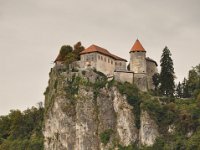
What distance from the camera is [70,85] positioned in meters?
113

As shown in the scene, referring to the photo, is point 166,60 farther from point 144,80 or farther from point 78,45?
point 78,45

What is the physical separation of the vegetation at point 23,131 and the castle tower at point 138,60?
60.0 feet

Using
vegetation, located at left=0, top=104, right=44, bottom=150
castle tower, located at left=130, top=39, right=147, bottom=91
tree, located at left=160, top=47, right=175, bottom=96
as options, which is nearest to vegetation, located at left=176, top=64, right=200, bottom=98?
tree, located at left=160, top=47, right=175, bottom=96

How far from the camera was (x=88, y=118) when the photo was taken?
110000 millimetres

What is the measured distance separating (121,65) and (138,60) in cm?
289

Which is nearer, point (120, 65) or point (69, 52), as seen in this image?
point (120, 65)

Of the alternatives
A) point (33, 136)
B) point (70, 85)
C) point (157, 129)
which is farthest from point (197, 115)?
point (33, 136)

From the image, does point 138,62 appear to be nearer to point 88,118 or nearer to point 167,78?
point 167,78

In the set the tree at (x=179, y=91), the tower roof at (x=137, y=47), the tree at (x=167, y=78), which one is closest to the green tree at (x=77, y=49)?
the tower roof at (x=137, y=47)

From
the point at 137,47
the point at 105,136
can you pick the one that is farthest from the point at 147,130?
the point at 137,47

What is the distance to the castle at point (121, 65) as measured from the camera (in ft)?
373

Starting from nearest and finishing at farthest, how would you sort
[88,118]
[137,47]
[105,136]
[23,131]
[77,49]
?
[105,136] → [88,118] → [137,47] → [77,49] → [23,131]

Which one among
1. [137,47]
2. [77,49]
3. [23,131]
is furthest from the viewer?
[23,131]

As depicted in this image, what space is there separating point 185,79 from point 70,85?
20.4m
